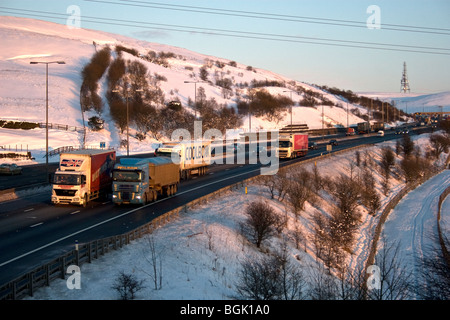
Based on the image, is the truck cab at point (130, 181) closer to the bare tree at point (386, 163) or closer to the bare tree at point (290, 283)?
the bare tree at point (290, 283)

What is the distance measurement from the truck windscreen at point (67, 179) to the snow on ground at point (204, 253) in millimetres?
7191

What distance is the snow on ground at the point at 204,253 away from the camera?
19.1m

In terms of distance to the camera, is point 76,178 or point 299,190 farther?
point 299,190

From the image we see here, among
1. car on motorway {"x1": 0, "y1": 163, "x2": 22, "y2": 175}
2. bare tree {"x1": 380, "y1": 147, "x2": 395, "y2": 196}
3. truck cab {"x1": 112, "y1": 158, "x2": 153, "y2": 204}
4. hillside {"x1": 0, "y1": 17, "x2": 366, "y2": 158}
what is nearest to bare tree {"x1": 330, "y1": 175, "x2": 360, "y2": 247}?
truck cab {"x1": 112, "y1": 158, "x2": 153, "y2": 204}

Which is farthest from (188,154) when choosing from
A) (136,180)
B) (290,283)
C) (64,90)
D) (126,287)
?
(64,90)

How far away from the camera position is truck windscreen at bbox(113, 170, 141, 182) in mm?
31500

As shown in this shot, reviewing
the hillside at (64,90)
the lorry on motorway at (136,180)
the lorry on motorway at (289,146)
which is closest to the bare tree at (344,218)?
the lorry on motorway at (289,146)

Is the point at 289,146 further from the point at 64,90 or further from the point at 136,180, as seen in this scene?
the point at 64,90

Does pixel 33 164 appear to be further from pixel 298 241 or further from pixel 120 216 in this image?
pixel 298 241

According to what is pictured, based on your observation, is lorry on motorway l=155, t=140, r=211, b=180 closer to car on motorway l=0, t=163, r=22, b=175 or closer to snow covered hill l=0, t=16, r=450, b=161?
car on motorway l=0, t=163, r=22, b=175

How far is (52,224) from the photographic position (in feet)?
88.6

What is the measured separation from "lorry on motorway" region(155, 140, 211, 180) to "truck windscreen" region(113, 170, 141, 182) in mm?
10283

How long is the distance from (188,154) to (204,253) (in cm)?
2162
